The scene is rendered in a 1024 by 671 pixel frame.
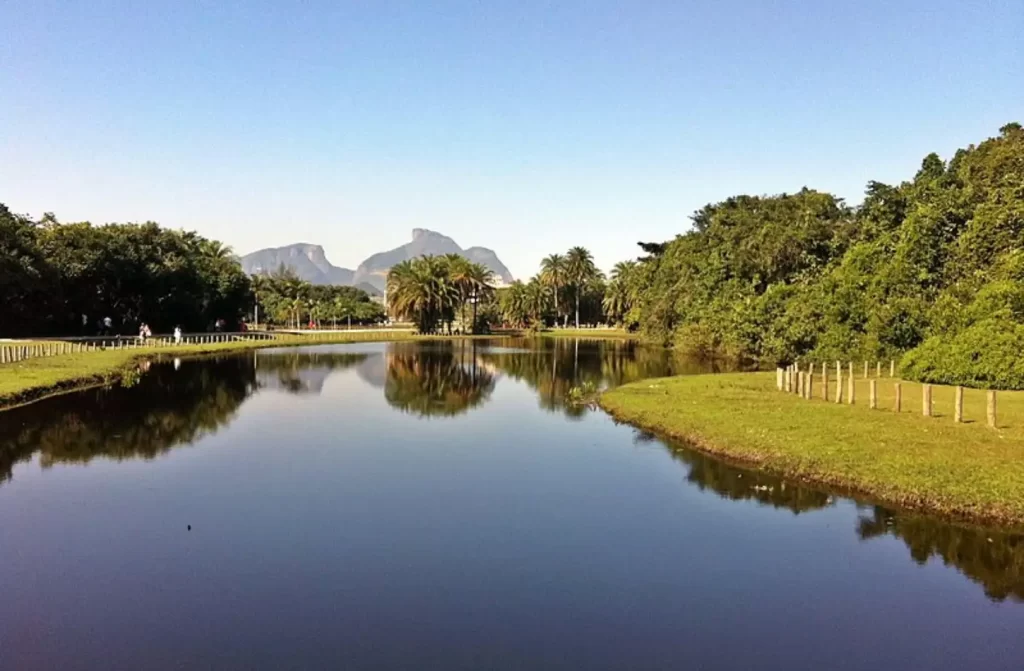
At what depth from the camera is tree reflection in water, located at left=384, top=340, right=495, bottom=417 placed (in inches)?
1561

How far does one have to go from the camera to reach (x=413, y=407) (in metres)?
38.9

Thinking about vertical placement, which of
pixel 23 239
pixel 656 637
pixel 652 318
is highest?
pixel 23 239

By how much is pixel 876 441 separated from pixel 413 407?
22.1 m

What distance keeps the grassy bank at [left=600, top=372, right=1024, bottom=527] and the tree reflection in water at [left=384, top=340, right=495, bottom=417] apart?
901 cm

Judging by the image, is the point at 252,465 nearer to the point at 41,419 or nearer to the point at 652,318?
the point at 41,419

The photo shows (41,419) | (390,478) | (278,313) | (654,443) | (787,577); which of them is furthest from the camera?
(278,313)

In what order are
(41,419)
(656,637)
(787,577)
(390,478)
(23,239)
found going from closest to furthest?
1. (656,637)
2. (787,577)
3. (390,478)
4. (41,419)
5. (23,239)

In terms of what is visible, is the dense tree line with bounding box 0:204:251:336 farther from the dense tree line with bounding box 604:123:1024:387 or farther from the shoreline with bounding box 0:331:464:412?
the dense tree line with bounding box 604:123:1024:387

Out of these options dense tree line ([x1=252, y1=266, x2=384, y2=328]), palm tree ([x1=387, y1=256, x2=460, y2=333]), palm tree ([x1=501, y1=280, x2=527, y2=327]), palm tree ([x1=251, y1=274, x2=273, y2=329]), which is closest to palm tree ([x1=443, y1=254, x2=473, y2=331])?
palm tree ([x1=387, y1=256, x2=460, y2=333])

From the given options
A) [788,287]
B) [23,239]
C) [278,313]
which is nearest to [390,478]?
[788,287]

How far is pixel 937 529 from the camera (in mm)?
17969

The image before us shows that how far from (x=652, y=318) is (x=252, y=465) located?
72.4m

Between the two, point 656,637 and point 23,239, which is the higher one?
point 23,239

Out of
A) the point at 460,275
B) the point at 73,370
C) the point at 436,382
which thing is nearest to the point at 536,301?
the point at 460,275
